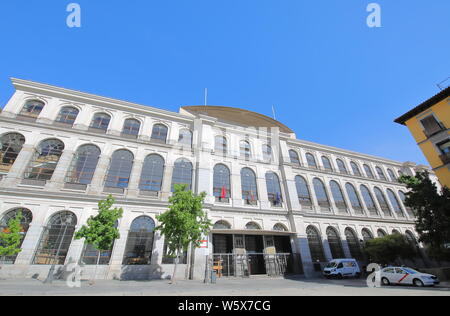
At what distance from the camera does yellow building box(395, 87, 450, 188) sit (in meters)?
17.1

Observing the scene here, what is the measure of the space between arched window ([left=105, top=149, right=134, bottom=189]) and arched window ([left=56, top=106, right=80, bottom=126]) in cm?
573

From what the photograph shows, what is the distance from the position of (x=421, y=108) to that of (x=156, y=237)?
27.6m

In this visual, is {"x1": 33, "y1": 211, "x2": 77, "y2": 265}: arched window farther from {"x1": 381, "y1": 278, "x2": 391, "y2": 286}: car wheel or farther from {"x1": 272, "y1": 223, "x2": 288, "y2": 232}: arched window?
{"x1": 381, "y1": 278, "x2": 391, "y2": 286}: car wheel

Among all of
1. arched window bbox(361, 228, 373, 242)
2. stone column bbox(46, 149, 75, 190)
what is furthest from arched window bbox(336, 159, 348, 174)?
stone column bbox(46, 149, 75, 190)

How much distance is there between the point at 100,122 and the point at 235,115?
54.6 feet

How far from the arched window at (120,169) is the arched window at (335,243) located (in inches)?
891

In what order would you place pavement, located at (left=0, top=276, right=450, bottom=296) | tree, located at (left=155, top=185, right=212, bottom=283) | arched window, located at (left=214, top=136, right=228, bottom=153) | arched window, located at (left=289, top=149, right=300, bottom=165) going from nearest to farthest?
1. pavement, located at (left=0, top=276, right=450, bottom=296)
2. tree, located at (left=155, top=185, right=212, bottom=283)
3. arched window, located at (left=214, top=136, right=228, bottom=153)
4. arched window, located at (left=289, top=149, right=300, bottom=165)

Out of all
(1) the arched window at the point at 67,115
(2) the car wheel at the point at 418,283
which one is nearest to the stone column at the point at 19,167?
(1) the arched window at the point at 67,115

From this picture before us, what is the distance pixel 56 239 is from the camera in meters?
14.0

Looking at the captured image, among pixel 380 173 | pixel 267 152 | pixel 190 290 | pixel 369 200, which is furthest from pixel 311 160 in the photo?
pixel 190 290
